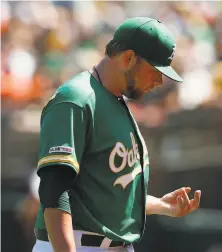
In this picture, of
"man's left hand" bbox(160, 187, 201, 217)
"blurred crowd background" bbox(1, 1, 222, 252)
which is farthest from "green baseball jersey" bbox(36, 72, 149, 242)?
"blurred crowd background" bbox(1, 1, 222, 252)

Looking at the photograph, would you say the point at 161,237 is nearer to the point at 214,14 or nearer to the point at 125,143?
the point at 214,14

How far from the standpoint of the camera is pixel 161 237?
586 cm

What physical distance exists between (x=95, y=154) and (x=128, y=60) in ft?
1.19

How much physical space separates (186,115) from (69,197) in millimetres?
3988

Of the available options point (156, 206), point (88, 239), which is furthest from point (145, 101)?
point (88, 239)

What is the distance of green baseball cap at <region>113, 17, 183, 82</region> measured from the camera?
7.96ft

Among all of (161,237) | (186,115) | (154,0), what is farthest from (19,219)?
(154,0)

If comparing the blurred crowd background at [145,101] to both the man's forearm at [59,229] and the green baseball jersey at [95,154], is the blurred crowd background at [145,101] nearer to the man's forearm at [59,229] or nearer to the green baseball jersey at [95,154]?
the green baseball jersey at [95,154]

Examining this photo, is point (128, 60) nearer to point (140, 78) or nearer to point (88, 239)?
point (140, 78)

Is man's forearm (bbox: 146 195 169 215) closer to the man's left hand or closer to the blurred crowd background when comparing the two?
the man's left hand

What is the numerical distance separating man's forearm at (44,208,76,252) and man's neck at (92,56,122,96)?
517 millimetres

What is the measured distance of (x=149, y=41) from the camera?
2.42 meters

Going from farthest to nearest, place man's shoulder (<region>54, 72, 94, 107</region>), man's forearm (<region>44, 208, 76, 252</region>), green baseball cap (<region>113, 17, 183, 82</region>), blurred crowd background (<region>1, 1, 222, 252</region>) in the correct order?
blurred crowd background (<region>1, 1, 222, 252</region>), green baseball cap (<region>113, 17, 183, 82</region>), man's shoulder (<region>54, 72, 94, 107</region>), man's forearm (<region>44, 208, 76, 252</region>)

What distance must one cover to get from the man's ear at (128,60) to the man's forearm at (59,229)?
578 millimetres
